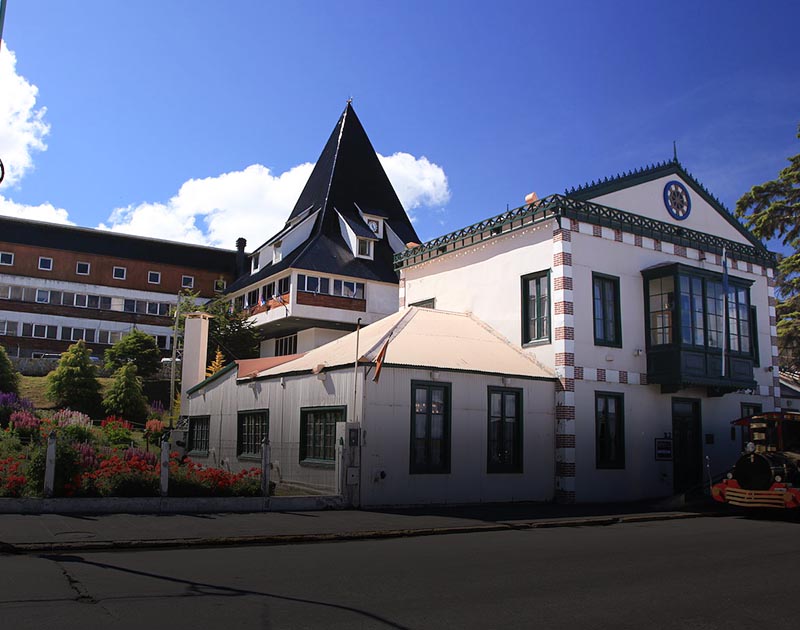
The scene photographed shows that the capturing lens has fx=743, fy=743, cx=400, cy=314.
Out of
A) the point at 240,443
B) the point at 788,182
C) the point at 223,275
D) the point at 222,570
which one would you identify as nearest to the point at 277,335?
the point at 223,275

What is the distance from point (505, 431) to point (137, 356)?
35095 millimetres

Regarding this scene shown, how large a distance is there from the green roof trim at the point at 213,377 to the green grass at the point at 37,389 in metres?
14.2

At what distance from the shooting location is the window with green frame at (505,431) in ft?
63.0

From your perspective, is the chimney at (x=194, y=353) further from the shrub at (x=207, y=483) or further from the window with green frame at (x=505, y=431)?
the window with green frame at (x=505, y=431)

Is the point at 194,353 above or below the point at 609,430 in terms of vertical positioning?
above

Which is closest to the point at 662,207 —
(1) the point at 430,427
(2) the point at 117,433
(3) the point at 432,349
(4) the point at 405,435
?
(3) the point at 432,349

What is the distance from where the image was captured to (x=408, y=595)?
308 inches

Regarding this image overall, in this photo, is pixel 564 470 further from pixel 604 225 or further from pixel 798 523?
pixel 604 225

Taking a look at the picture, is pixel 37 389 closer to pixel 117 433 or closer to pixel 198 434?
pixel 117 433

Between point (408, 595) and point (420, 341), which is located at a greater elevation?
point (420, 341)

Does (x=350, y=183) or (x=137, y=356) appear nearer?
(x=137, y=356)

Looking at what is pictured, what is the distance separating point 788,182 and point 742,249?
1347 cm

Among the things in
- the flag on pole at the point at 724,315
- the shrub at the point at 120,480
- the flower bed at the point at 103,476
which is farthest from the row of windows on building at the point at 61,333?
the flag on pole at the point at 724,315

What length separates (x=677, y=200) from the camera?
80.0 feet
